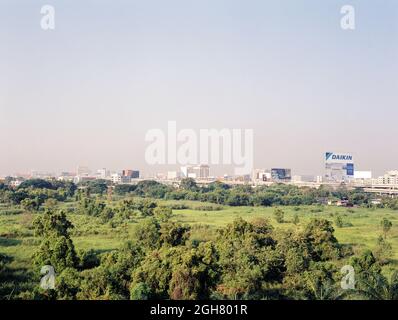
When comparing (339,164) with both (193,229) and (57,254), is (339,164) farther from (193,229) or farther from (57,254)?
(57,254)

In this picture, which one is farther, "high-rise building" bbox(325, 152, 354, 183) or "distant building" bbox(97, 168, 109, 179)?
"distant building" bbox(97, 168, 109, 179)

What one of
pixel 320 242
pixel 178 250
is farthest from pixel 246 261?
pixel 320 242

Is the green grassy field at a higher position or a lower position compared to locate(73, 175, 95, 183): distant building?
lower

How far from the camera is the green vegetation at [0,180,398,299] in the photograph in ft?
12.2

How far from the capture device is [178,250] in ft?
13.6

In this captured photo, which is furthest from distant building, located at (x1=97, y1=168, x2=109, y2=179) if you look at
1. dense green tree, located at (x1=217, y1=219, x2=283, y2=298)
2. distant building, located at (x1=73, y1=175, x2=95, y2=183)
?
dense green tree, located at (x1=217, y1=219, x2=283, y2=298)

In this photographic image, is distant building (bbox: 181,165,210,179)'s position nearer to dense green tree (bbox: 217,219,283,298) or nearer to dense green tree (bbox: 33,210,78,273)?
dense green tree (bbox: 217,219,283,298)

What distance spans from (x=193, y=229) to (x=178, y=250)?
1.82 metres

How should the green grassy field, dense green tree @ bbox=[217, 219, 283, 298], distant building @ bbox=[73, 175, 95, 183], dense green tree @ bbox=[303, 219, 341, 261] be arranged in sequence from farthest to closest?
distant building @ bbox=[73, 175, 95, 183] → the green grassy field → dense green tree @ bbox=[303, 219, 341, 261] → dense green tree @ bbox=[217, 219, 283, 298]

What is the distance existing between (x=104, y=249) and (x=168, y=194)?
4004mm

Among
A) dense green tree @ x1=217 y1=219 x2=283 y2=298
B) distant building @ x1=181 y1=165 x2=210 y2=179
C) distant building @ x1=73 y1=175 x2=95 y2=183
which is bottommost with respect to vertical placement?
dense green tree @ x1=217 y1=219 x2=283 y2=298

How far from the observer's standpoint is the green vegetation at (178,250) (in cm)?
371

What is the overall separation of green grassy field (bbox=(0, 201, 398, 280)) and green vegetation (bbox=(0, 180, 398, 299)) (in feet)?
0.05
